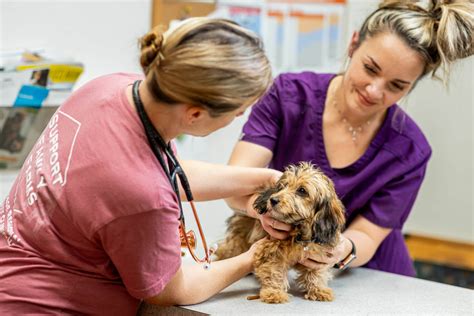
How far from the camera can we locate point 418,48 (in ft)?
5.67

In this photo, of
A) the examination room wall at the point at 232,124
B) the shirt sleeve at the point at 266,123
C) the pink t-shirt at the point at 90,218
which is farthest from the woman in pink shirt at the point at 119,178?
the examination room wall at the point at 232,124

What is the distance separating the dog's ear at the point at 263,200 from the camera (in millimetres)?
1529

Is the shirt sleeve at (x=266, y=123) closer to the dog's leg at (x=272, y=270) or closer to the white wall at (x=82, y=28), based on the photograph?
the dog's leg at (x=272, y=270)

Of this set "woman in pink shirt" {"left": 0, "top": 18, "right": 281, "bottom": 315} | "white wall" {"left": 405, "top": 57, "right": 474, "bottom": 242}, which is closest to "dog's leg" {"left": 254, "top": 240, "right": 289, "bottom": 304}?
"woman in pink shirt" {"left": 0, "top": 18, "right": 281, "bottom": 315}

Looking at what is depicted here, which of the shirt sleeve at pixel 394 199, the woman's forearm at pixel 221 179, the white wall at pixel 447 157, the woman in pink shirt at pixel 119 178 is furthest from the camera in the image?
the white wall at pixel 447 157

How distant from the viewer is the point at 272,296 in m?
1.50

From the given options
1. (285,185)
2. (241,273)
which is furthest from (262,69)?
(241,273)

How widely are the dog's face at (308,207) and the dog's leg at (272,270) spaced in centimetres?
8

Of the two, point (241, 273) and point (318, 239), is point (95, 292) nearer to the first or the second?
point (241, 273)

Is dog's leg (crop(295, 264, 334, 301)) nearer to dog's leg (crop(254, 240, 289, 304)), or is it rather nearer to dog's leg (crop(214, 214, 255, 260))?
dog's leg (crop(254, 240, 289, 304))

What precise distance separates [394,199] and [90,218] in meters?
1.01

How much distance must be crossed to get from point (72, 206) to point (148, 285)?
22cm

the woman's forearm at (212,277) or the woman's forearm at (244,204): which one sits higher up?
the woman's forearm at (244,204)

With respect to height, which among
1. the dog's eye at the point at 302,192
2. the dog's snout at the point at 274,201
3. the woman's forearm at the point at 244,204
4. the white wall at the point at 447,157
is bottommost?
the white wall at the point at 447,157
